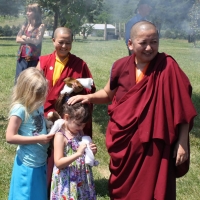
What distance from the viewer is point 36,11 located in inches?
231

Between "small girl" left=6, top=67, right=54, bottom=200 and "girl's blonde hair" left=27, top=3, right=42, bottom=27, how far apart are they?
2.94m

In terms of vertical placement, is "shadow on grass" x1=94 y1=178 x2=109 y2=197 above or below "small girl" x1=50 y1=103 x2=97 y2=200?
below

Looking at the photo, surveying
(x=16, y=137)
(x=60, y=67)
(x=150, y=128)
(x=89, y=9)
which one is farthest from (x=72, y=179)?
(x=89, y=9)

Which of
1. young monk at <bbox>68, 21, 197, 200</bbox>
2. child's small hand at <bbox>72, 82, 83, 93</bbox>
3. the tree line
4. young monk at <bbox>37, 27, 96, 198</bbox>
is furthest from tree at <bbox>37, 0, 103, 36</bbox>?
young monk at <bbox>68, 21, 197, 200</bbox>

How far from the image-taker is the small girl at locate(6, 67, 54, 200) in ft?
9.77

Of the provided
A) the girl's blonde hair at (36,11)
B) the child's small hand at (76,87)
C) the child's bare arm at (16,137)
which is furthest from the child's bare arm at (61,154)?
the girl's blonde hair at (36,11)

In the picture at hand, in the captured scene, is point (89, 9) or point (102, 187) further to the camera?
point (89, 9)

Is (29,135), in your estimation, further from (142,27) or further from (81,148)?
(142,27)

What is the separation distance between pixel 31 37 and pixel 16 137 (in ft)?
11.3

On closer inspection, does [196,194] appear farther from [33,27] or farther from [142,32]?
[33,27]

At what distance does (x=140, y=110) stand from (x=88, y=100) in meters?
0.61

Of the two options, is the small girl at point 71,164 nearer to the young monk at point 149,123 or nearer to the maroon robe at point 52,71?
the young monk at point 149,123

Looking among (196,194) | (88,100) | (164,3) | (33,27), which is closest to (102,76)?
(164,3)

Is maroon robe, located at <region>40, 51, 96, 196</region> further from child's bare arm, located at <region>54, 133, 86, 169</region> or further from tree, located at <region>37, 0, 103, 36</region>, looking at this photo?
tree, located at <region>37, 0, 103, 36</region>
